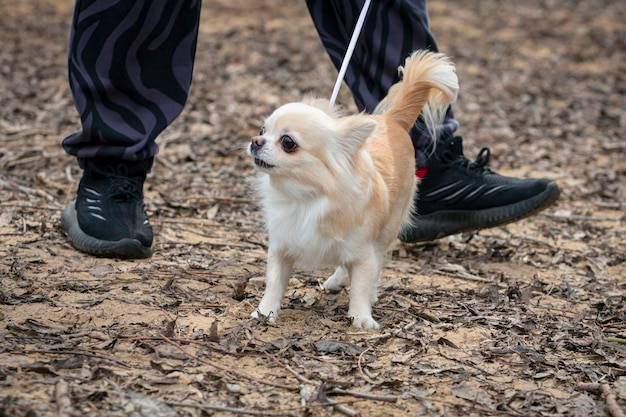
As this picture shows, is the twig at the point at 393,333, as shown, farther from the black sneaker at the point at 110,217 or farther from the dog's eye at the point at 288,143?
the black sneaker at the point at 110,217

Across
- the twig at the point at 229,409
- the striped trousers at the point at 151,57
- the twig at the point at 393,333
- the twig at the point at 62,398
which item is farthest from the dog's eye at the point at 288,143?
the striped trousers at the point at 151,57

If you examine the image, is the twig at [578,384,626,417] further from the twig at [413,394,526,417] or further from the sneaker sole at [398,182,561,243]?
the sneaker sole at [398,182,561,243]

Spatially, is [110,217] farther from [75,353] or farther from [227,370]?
[227,370]

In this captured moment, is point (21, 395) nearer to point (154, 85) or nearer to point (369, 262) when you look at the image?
point (369, 262)

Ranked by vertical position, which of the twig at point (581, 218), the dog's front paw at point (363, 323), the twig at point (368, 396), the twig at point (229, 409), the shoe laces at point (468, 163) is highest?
the shoe laces at point (468, 163)

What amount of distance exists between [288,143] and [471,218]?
1.79 m

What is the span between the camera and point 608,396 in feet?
9.16

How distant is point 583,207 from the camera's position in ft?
18.4

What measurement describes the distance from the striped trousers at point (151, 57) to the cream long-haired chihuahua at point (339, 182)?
391 millimetres

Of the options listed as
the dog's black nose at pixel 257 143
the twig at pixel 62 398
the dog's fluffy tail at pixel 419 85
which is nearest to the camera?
the twig at pixel 62 398

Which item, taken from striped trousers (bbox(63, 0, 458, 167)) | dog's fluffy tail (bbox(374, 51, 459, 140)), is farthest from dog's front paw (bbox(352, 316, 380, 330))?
striped trousers (bbox(63, 0, 458, 167))

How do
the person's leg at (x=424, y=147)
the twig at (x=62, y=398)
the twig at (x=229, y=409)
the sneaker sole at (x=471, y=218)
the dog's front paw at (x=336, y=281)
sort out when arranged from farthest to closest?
the sneaker sole at (x=471, y=218) < the person's leg at (x=424, y=147) < the dog's front paw at (x=336, y=281) < the twig at (x=229, y=409) < the twig at (x=62, y=398)

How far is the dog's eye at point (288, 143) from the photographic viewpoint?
2945 mm

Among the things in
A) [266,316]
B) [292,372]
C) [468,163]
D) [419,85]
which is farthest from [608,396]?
[468,163]
